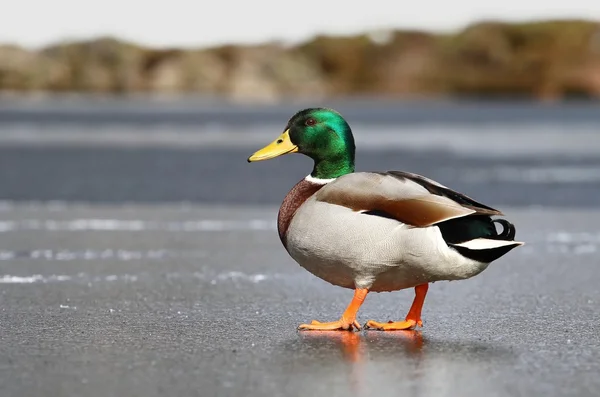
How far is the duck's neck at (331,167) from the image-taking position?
250 inches

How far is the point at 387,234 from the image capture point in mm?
5828

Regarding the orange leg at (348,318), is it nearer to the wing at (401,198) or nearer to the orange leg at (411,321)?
the orange leg at (411,321)

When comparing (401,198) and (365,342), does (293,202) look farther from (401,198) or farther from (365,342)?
(365,342)

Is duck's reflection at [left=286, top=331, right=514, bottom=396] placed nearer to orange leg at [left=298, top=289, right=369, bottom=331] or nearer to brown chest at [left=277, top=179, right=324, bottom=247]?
orange leg at [left=298, top=289, right=369, bottom=331]

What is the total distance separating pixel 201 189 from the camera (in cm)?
1708

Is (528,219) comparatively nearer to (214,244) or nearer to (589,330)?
(214,244)

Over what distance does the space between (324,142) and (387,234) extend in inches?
29.4

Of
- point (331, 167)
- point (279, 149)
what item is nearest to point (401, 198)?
point (331, 167)

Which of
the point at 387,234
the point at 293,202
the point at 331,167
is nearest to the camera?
the point at 387,234

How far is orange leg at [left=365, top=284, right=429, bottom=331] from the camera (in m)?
6.12

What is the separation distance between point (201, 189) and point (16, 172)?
15.7ft

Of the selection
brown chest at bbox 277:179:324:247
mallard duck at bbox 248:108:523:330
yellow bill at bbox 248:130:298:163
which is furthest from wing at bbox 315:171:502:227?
yellow bill at bbox 248:130:298:163

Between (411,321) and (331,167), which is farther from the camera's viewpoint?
(331,167)

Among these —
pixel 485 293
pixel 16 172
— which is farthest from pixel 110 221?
pixel 16 172
